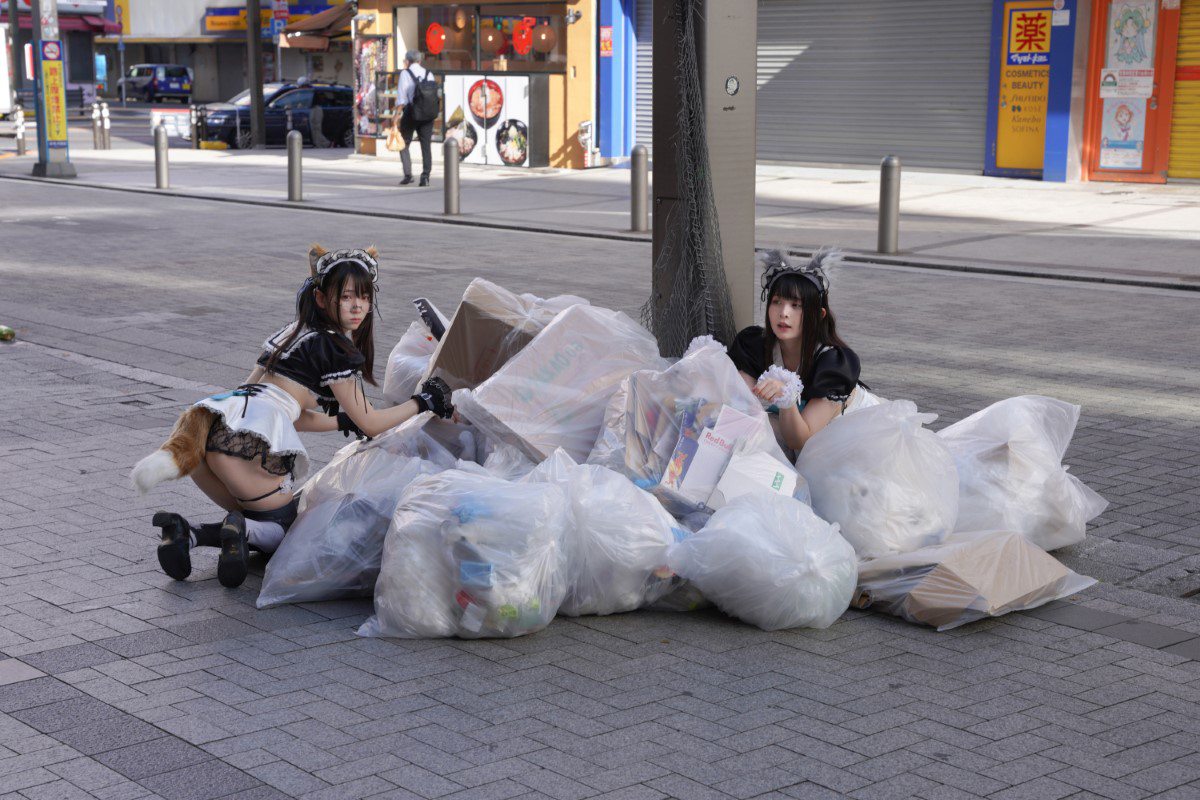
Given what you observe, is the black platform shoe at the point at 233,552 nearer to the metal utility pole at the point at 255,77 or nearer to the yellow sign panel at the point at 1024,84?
the yellow sign panel at the point at 1024,84

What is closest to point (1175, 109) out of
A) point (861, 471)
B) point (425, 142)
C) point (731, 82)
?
point (425, 142)

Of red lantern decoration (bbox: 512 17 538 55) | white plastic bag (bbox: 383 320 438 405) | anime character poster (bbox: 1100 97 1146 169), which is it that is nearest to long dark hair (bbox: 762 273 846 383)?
white plastic bag (bbox: 383 320 438 405)

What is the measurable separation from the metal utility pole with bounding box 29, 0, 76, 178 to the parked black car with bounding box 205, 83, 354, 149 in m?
6.97

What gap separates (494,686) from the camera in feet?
13.2

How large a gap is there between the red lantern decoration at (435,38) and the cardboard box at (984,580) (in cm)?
2195

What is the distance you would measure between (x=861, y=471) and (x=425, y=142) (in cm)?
1696

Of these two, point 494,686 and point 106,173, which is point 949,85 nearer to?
point 106,173

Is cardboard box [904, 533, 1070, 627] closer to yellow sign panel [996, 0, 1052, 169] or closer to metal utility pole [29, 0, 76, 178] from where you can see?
yellow sign panel [996, 0, 1052, 169]

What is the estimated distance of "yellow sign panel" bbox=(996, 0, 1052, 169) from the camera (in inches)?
787

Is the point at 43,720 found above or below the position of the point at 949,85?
below

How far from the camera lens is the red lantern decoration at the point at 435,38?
25.2m

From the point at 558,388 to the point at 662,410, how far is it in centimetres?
39

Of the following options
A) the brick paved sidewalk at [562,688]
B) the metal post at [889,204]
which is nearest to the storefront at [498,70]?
the metal post at [889,204]

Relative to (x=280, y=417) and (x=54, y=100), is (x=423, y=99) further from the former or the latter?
(x=280, y=417)
